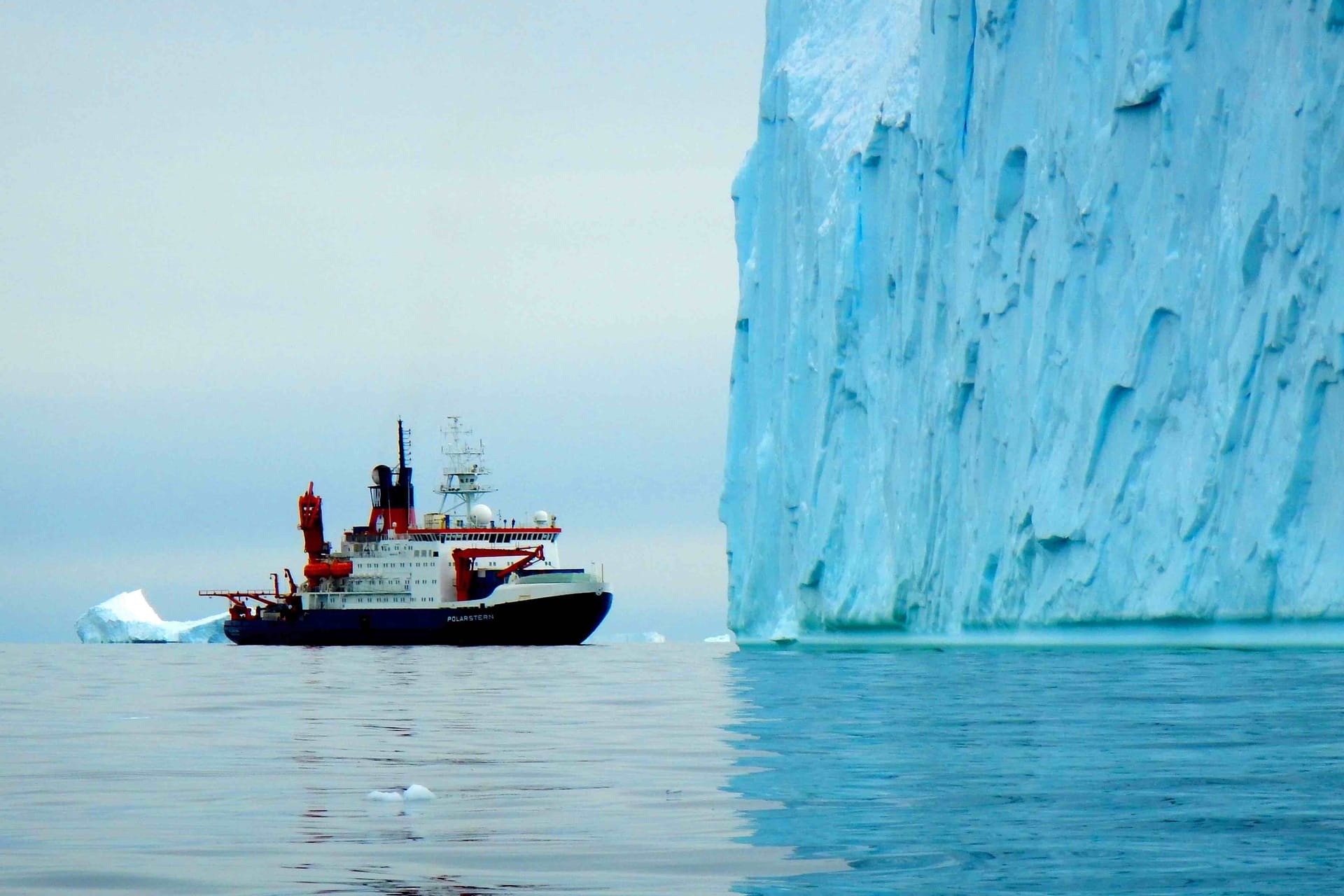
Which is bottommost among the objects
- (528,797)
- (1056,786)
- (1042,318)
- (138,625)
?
(138,625)

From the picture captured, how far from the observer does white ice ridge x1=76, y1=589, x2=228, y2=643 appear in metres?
65.9

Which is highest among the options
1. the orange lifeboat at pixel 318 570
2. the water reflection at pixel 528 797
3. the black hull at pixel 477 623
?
the water reflection at pixel 528 797

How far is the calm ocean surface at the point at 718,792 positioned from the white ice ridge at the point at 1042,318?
4.95 meters

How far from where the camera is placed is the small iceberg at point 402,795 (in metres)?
6.94

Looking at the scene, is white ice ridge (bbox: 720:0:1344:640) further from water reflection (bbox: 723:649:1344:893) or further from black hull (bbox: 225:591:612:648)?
black hull (bbox: 225:591:612:648)

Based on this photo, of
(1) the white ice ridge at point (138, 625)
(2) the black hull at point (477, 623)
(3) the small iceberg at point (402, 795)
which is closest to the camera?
(3) the small iceberg at point (402, 795)

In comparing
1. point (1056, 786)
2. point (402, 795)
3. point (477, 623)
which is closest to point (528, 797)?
point (402, 795)

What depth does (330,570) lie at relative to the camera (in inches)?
1861

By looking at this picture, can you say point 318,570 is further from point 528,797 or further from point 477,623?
point 528,797

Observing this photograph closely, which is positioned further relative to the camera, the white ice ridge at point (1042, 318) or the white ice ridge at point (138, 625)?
the white ice ridge at point (138, 625)

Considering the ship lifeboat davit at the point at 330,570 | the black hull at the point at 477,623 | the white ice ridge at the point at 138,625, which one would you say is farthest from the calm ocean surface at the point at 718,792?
the white ice ridge at the point at 138,625

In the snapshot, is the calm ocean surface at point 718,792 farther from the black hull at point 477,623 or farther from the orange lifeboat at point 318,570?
the orange lifeboat at point 318,570

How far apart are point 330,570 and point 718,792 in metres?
41.4

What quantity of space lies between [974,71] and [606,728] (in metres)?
17.0
